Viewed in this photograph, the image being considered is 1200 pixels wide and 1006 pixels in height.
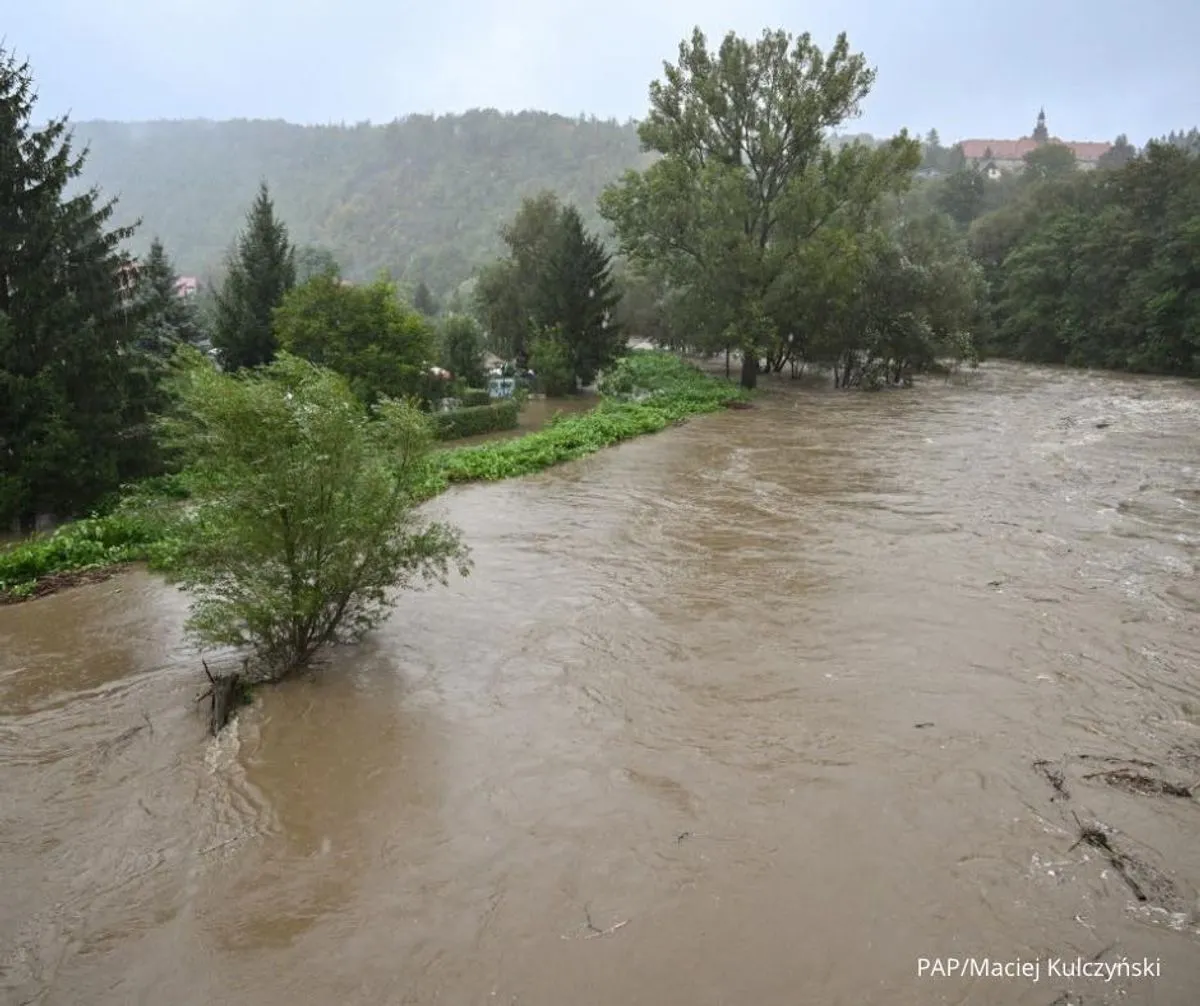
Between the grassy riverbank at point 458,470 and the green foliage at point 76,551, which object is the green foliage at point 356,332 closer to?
the grassy riverbank at point 458,470

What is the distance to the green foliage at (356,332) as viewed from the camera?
23562 mm

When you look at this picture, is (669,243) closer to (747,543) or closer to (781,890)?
(747,543)

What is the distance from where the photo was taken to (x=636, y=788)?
598cm

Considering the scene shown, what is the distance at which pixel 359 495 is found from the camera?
7996 millimetres

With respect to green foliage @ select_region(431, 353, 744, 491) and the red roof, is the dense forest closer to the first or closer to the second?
green foliage @ select_region(431, 353, 744, 491)

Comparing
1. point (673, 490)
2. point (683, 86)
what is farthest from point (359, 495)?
point (683, 86)

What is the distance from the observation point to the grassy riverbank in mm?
Answer: 10703

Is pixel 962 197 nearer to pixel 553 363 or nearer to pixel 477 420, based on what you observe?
A: pixel 553 363

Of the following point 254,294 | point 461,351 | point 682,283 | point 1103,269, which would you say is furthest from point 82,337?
point 1103,269

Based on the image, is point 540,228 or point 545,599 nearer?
point 545,599

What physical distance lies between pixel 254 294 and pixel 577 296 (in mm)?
12679

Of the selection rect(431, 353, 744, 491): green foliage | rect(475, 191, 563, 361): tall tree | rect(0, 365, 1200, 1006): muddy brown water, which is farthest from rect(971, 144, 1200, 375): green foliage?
rect(0, 365, 1200, 1006): muddy brown water

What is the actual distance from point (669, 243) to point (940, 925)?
98.9 feet

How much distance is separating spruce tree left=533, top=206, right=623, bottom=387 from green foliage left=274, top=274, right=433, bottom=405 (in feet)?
29.1
